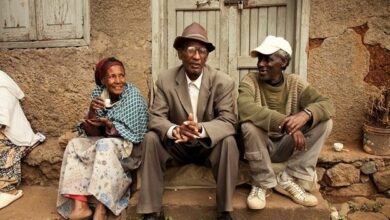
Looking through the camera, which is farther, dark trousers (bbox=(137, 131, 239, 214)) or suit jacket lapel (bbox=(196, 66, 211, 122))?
suit jacket lapel (bbox=(196, 66, 211, 122))

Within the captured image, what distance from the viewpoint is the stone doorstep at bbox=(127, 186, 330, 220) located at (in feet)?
9.77

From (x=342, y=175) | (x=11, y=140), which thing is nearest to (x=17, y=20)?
(x=11, y=140)

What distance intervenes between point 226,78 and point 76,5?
1945 millimetres

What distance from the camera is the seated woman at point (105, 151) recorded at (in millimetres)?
3039

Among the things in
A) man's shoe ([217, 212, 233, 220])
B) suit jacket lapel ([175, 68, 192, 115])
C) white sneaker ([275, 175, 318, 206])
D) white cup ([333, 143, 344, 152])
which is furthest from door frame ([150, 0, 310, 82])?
man's shoe ([217, 212, 233, 220])

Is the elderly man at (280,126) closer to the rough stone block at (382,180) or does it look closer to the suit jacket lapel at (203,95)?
the suit jacket lapel at (203,95)

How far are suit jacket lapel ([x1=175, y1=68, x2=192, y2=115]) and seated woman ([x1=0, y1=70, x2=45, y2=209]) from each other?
172cm

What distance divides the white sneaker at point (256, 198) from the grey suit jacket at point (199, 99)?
0.54 meters

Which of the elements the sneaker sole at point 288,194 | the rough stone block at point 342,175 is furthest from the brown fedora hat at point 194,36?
the rough stone block at point 342,175

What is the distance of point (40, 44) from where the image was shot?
420cm

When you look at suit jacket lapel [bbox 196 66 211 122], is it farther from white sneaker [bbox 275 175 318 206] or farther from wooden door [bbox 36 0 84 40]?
wooden door [bbox 36 0 84 40]

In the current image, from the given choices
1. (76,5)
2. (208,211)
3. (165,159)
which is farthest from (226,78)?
(76,5)

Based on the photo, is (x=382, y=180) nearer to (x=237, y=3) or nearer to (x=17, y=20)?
(x=237, y=3)

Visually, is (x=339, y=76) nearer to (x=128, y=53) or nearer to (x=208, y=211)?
(x=208, y=211)
